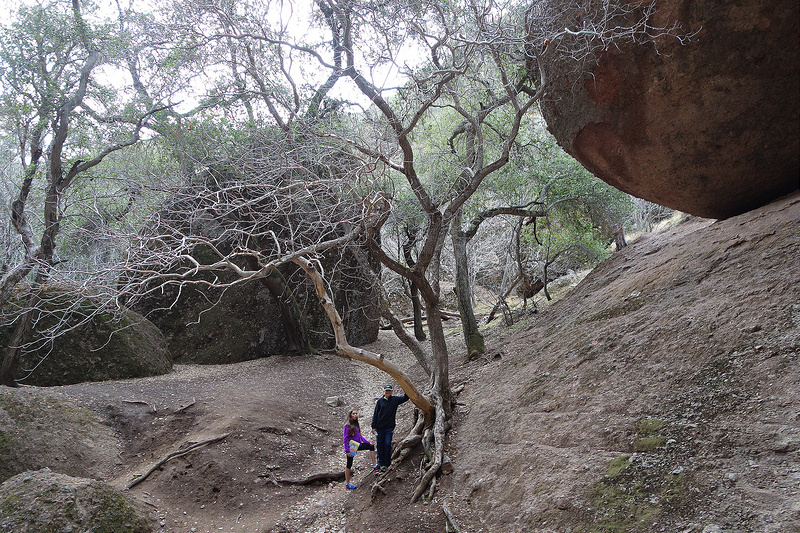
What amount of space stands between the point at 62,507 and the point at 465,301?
26.4 ft

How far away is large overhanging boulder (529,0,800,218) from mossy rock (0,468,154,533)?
791 centimetres

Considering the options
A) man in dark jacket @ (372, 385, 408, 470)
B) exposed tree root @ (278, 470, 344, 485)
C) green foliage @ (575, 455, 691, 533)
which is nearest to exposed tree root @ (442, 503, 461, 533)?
green foliage @ (575, 455, 691, 533)

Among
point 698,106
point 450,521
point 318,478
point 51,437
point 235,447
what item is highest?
point 698,106

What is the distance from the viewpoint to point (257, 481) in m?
6.72

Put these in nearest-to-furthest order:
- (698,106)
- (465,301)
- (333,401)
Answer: (698,106) → (333,401) → (465,301)

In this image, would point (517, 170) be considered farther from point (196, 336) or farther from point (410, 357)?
point (196, 336)

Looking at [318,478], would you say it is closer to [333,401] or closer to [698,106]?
[333,401]

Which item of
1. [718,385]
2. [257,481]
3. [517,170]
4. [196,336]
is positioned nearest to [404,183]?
[517,170]

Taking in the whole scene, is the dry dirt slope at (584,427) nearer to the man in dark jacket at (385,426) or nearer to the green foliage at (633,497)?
the green foliage at (633,497)

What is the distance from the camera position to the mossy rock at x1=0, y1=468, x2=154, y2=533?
443cm

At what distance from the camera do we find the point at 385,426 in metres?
6.52

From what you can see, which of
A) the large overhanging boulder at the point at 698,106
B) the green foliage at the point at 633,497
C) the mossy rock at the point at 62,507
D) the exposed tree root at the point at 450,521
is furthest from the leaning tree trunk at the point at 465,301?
the mossy rock at the point at 62,507

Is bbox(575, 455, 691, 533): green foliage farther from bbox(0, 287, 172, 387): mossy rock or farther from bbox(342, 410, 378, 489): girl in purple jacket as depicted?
bbox(0, 287, 172, 387): mossy rock

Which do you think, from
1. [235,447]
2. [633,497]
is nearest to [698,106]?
[633,497]
